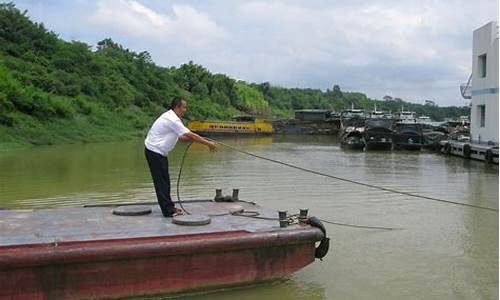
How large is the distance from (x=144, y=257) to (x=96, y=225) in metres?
1.04

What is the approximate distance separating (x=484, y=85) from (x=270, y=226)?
74.6 feet

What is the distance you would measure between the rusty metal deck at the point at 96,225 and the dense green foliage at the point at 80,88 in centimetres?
2419

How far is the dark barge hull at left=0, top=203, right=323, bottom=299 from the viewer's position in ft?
17.2

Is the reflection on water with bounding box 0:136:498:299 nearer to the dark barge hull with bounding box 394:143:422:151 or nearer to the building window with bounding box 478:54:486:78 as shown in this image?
the building window with bounding box 478:54:486:78

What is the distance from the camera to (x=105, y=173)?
59.8 feet

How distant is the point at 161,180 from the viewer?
6941mm

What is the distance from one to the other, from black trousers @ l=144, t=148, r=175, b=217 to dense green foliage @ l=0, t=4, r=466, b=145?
2453 centimetres

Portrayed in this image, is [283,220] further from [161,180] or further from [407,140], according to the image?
[407,140]

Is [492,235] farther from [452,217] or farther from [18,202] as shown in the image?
[18,202]

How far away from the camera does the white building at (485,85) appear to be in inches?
982

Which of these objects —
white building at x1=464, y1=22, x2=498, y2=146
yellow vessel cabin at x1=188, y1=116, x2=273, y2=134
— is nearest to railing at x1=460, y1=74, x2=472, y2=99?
white building at x1=464, y1=22, x2=498, y2=146

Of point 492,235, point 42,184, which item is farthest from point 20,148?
point 492,235

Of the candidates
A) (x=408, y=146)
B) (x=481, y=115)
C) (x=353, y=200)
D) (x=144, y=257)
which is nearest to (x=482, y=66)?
(x=481, y=115)

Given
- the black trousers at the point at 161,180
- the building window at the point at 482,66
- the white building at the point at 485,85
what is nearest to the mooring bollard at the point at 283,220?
the black trousers at the point at 161,180
